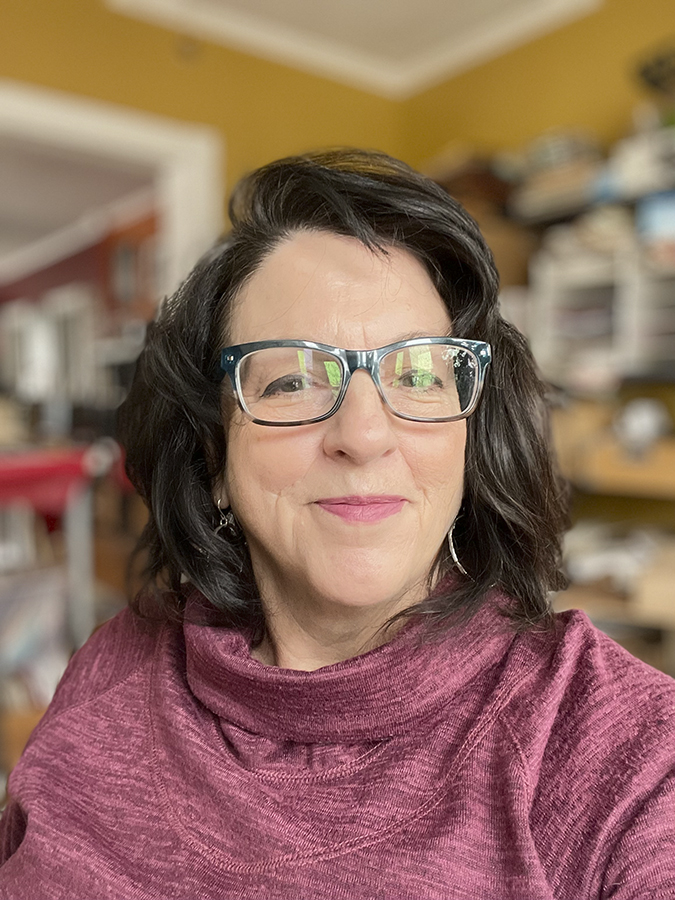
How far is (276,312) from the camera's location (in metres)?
0.80

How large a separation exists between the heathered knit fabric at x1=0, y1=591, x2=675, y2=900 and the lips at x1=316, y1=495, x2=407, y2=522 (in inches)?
5.0

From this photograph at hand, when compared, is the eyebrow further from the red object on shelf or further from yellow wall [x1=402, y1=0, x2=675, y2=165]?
yellow wall [x1=402, y1=0, x2=675, y2=165]

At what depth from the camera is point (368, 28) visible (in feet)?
10.5

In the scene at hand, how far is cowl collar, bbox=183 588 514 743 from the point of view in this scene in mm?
707

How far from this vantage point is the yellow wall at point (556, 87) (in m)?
2.69

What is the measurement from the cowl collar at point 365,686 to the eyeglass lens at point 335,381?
23cm

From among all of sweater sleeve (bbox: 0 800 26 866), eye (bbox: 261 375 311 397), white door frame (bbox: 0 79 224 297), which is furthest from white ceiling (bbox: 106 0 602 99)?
sweater sleeve (bbox: 0 800 26 866)

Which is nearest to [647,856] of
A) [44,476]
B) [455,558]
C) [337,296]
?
[455,558]

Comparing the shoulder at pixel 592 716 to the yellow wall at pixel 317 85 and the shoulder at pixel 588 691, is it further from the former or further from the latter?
the yellow wall at pixel 317 85

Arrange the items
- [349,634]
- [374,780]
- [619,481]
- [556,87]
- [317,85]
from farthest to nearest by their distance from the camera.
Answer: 1. [317,85]
2. [556,87]
3. [619,481]
4. [349,634]
5. [374,780]

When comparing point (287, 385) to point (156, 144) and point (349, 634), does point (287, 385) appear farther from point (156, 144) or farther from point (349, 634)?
point (156, 144)

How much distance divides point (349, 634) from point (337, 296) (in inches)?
14.9

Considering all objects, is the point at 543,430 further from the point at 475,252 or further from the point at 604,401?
the point at 604,401

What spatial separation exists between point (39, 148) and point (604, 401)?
2.43 metres
